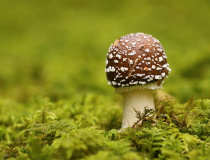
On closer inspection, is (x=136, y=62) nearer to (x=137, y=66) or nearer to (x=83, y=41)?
(x=137, y=66)

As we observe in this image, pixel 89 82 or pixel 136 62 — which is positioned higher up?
pixel 136 62

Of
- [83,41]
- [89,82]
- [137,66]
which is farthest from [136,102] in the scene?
[83,41]

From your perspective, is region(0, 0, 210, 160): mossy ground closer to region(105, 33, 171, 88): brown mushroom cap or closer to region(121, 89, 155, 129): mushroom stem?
region(121, 89, 155, 129): mushroom stem

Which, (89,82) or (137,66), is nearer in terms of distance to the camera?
(137,66)

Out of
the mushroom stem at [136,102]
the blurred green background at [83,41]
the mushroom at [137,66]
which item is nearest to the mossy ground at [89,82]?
the blurred green background at [83,41]

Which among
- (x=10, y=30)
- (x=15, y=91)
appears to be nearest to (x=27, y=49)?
(x=10, y=30)
